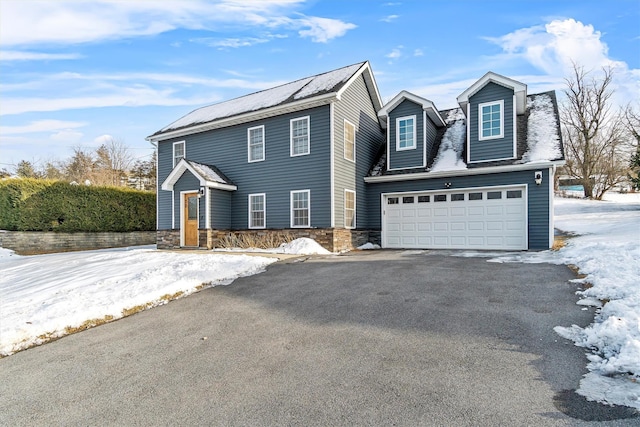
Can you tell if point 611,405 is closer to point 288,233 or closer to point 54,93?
point 288,233

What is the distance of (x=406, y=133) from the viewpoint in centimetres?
1418

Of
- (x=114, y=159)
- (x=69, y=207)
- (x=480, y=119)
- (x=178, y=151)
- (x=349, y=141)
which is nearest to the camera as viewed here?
(x=480, y=119)

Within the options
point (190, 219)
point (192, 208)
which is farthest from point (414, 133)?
point (190, 219)

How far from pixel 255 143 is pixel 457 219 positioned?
8.88 m

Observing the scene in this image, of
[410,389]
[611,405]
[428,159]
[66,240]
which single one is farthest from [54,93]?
[611,405]

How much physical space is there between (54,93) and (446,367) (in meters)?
20.5

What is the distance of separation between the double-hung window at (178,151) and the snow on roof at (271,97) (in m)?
0.83

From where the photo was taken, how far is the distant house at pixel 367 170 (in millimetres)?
12414

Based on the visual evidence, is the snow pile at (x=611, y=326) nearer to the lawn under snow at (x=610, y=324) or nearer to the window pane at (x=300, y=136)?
the lawn under snow at (x=610, y=324)

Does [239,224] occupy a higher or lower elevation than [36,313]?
higher

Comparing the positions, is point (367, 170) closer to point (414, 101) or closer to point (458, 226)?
point (414, 101)

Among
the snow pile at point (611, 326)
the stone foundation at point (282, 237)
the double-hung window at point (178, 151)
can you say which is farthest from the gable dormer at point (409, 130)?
the double-hung window at point (178, 151)

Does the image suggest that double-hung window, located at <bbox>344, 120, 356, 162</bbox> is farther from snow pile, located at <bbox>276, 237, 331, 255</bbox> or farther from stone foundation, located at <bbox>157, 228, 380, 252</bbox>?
snow pile, located at <bbox>276, 237, 331, 255</bbox>

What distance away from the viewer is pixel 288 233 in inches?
534
